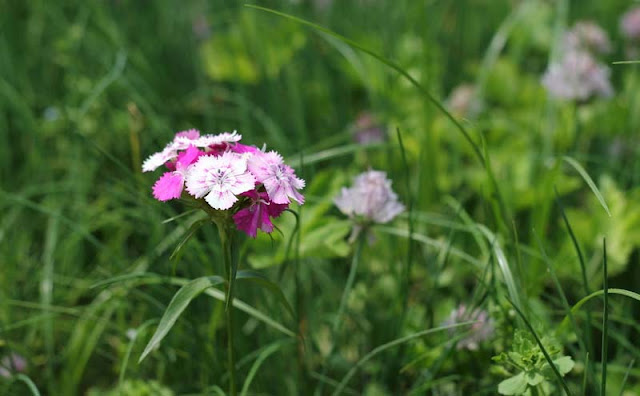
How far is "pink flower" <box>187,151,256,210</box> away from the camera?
806 mm

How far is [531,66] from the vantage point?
2531 millimetres

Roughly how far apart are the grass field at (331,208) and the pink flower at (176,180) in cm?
3

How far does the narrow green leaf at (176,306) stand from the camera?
83 cm

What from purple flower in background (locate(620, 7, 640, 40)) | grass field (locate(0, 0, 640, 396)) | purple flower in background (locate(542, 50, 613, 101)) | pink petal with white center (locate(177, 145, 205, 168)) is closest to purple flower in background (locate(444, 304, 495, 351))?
grass field (locate(0, 0, 640, 396))

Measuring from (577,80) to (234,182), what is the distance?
123 cm

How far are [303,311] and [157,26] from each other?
1.48 meters

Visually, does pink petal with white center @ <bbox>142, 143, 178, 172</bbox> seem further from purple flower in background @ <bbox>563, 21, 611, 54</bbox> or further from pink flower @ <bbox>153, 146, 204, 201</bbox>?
purple flower in background @ <bbox>563, 21, 611, 54</bbox>

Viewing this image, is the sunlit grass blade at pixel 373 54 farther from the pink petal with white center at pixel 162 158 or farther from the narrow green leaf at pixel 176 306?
the narrow green leaf at pixel 176 306

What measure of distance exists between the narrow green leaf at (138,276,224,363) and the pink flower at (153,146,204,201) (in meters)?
0.12

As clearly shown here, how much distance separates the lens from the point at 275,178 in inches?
33.5

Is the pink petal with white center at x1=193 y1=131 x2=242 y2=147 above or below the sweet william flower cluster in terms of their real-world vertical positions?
above

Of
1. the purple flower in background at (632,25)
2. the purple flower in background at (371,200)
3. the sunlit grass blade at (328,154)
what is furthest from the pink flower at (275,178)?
the purple flower in background at (632,25)

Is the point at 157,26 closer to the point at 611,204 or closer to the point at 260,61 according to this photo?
the point at 260,61

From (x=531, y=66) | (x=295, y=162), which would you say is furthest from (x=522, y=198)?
(x=531, y=66)
